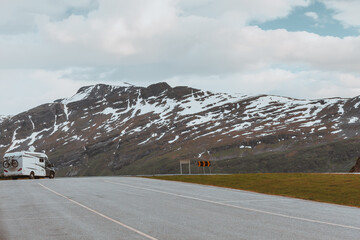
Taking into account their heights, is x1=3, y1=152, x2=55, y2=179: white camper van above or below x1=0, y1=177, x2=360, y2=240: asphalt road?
above

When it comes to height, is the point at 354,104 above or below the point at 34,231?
above

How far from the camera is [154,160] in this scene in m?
173

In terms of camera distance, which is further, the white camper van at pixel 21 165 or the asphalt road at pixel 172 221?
the white camper van at pixel 21 165

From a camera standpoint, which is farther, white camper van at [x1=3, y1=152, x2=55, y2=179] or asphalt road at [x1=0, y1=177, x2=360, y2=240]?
white camper van at [x1=3, y1=152, x2=55, y2=179]

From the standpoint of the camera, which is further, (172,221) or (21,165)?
(21,165)

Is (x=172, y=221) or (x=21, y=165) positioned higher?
(x=21, y=165)

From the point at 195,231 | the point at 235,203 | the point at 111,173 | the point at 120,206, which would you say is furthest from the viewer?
the point at 111,173

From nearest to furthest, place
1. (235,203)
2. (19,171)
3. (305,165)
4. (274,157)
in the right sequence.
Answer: (235,203)
(19,171)
(305,165)
(274,157)

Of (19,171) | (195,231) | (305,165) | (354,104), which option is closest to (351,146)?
(305,165)

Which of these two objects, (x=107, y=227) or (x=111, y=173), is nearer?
(x=107, y=227)

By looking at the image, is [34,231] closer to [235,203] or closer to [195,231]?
[195,231]

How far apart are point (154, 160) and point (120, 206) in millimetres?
154305

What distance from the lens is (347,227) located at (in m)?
13.4

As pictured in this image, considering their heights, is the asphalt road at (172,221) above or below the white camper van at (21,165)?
below
